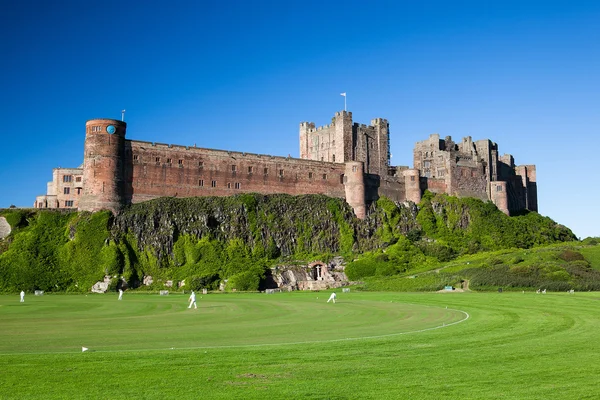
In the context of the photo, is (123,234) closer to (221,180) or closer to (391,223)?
(221,180)

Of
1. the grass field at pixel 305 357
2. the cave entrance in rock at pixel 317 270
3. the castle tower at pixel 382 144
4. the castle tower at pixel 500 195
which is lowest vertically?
the grass field at pixel 305 357

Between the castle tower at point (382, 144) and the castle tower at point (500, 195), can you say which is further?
the castle tower at point (500, 195)

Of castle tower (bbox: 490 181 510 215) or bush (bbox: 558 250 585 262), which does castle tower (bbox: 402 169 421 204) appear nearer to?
castle tower (bbox: 490 181 510 215)

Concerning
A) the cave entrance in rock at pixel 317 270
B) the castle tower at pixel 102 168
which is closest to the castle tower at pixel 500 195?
the cave entrance in rock at pixel 317 270

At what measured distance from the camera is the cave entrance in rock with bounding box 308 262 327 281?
8669 cm

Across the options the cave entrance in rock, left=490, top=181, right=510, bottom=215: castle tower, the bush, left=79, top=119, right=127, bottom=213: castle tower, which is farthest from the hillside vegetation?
left=490, top=181, right=510, bottom=215: castle tower

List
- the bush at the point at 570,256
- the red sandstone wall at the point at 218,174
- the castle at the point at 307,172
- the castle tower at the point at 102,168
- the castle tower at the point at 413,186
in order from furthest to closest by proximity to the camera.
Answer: the castle tower at the point at 413,186 → the red sandstone wall at the point at 218,174 → the castle at the point at 307,172 → the castle tower at the point at 102,168 → the bush at the point at 570,256

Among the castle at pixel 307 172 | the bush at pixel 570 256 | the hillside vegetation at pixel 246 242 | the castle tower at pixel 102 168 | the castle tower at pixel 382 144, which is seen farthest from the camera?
the castle tower at pixel 382 144

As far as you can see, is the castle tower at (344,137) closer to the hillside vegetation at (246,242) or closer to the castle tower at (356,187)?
the castle tower at (356,187)

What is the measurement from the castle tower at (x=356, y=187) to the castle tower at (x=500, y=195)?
89.4 ft

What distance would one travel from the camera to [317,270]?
8788cm

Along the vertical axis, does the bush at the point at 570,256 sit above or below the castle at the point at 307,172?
below

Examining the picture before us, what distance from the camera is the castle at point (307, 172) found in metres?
88.2

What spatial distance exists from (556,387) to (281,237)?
263 feet
